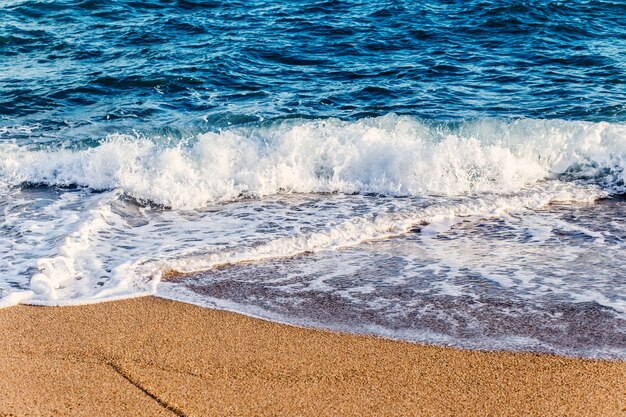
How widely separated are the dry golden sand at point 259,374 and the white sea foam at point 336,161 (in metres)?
3.10

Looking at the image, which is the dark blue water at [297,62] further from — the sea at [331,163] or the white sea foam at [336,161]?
the white sea foam at [336,161]

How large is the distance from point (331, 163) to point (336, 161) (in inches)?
2.3

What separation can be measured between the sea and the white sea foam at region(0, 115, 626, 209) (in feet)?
0.09

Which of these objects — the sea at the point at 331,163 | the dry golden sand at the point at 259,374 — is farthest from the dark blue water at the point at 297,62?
the dry golden sand at the point at 259,374

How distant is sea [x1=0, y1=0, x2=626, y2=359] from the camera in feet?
18.0

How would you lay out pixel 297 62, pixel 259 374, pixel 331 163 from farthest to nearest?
pixel 297 62 → pixel 331 163 → pixel 259 374

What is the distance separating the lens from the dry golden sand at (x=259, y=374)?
3971 mm

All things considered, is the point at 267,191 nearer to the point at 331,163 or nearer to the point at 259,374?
the point at 331,163

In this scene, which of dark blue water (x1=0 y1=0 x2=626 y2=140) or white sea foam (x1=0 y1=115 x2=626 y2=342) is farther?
dark blue water (x1=0 y1=0 x2=626 y2=140)

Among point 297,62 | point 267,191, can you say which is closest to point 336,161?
point 267,191

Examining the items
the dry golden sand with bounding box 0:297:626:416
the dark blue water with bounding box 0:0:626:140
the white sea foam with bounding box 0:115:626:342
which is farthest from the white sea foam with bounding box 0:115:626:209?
the dry golden sand with bounding box 0:297:626:416

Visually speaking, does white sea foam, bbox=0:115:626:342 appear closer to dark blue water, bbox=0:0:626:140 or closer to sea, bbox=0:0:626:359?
sea, bbox=0:0:626:359

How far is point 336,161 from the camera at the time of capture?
28.3 ft

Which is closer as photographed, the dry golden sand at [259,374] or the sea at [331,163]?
the dry golden sand at [259,374]
